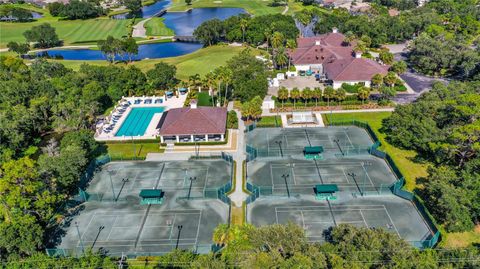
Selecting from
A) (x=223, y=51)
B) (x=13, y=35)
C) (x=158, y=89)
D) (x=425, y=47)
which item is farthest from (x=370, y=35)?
(x=13, y=35)

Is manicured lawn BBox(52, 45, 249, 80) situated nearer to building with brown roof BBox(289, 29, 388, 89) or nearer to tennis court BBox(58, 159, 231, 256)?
building with brown roof BBox(289, 29, 388, 89)

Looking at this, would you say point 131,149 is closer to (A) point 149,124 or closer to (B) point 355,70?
(A) point 149,124

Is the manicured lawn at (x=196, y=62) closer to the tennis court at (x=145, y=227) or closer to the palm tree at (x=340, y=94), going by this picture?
the palm tree at (x=340, y=94)

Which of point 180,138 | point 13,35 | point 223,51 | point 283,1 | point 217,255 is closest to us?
point 217,255

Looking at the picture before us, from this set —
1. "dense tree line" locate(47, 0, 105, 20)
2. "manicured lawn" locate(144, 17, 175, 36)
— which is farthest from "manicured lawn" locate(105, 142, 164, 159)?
"dense tree line" locate(47, 0, 105, 20)

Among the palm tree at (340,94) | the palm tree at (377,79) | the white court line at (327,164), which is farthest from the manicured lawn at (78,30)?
the white court line at (327,164)

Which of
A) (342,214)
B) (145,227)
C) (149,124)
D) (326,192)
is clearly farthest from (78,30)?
(342,214)

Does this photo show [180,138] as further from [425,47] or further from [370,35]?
[370,35]
